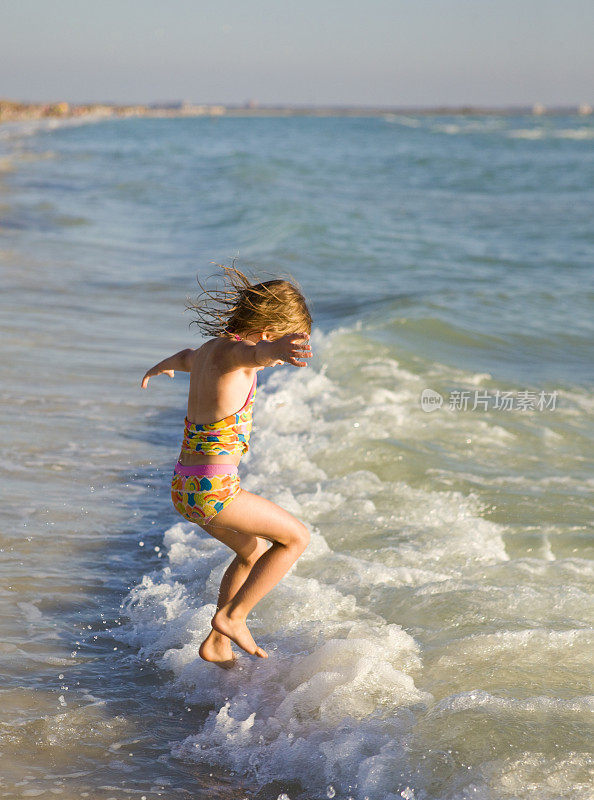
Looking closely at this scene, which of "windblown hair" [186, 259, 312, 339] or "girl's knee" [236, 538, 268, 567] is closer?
"windblown hair" [186, 259, 312, 339]

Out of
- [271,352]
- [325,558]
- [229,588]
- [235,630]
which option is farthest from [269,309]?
[325,558]

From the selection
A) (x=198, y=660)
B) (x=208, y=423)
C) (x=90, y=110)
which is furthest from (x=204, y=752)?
(x=90, y=110)

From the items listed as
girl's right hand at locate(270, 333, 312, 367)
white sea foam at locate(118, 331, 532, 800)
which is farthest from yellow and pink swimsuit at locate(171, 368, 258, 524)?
white sea foam at locate(118, 331, 532, 800)

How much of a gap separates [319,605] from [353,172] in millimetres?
28434

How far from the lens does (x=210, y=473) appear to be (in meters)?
3.29

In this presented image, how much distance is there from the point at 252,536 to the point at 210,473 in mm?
323

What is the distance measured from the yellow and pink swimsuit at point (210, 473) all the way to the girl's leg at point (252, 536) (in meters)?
0.05

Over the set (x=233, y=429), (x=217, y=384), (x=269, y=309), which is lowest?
(x=233, y=429)

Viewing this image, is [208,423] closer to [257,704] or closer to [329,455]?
[257,704]

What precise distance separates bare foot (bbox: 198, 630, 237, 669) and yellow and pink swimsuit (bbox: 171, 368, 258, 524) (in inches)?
19.8

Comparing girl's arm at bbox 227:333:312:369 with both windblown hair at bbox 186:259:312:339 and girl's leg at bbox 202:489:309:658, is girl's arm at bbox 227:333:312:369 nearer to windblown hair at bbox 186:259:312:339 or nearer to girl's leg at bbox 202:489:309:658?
windblown hair at bbox 186:259:312:339

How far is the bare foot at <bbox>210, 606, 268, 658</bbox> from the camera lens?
3426 mm

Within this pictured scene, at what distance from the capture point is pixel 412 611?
3.86 metres

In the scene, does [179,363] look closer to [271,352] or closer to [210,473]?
[210,473]
